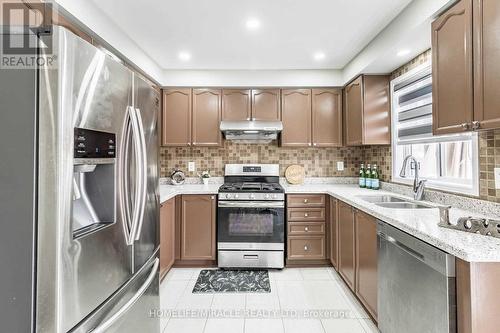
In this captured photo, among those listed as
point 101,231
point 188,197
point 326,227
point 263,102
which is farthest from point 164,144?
point 101,231

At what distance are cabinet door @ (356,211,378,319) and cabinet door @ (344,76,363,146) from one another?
1.15 metres

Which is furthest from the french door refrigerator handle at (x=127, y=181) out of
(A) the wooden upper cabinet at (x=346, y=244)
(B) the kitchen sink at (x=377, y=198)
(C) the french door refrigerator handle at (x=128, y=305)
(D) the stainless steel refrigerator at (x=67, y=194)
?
(B) the kitchen sink at (x=377, y=198)

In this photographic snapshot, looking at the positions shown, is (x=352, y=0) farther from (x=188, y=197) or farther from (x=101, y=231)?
(x=188, y=197)

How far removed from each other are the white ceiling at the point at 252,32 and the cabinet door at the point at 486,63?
0.73m

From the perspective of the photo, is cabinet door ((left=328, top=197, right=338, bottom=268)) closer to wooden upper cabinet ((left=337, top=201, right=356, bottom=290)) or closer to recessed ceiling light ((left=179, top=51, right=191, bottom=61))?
wooden upper cabinet ((left=337, top=201, right=356, bottom=290))

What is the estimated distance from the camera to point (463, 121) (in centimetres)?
150

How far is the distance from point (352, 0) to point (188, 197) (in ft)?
8.18

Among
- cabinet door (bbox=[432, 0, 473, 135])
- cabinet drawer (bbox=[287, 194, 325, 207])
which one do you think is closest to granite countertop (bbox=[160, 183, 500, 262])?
cabinet door (bbox=[432, 0, 473, 135])

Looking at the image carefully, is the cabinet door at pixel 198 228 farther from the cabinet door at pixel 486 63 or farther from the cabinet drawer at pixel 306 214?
the cabinet door at pixel 486 63

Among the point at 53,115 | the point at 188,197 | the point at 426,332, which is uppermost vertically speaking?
the point at 53,115

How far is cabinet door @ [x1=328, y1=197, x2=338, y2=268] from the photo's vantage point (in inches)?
115

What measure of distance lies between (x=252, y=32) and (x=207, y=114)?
1.35 m

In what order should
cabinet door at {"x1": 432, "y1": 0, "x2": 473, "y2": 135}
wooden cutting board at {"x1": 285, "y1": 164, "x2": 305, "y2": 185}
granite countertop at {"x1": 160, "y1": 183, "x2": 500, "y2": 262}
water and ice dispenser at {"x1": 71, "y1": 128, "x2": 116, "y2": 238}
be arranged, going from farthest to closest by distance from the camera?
wooden cutting board at {"x1": 285, "y1": 164, "x2": 305, "y2": 185}
cabinet door at {"x1": 432, "y1": 0, "x2": 473, "y2": 135}
granite countertop at {"x1": 160, "y1": 183, "x2": 500, "y2": 262}
water and ice dispenser at {"x1": 71, "y1": 128, "x2": 116, "y2": 238}

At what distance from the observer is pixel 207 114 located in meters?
3.49
